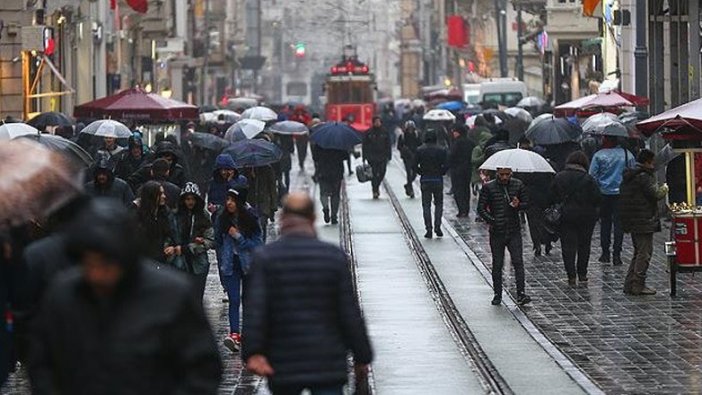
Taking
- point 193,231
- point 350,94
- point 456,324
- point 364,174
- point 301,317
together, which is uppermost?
point 350,94

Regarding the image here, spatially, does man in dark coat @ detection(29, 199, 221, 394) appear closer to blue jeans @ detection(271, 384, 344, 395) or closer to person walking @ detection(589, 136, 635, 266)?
blue jeans @ detection(271, 384, 344, 395)

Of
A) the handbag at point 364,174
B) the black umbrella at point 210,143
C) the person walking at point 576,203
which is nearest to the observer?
the person walking at point 576,203

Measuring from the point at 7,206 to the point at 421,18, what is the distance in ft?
482

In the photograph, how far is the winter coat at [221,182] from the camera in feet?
69.5

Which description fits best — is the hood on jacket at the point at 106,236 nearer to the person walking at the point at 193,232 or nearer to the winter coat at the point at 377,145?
the person walking at the point at 193,232

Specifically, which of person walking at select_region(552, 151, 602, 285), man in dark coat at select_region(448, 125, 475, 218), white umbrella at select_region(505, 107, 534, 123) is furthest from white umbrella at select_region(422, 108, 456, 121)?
person walking at select_region(552, 151, 602, 285)

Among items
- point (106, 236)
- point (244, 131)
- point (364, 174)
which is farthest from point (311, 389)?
point (364, 174)

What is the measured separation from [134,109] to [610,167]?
1238 cm

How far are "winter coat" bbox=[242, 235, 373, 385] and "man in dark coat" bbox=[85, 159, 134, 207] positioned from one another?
834cm

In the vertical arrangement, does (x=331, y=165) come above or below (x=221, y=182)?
below

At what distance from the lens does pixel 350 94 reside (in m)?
83.8

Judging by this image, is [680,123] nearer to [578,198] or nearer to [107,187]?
[578,198]

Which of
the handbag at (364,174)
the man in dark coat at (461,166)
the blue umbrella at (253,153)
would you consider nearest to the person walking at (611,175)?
the blue umbrella at (253,153)

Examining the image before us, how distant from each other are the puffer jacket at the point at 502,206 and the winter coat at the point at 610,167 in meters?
4.59
